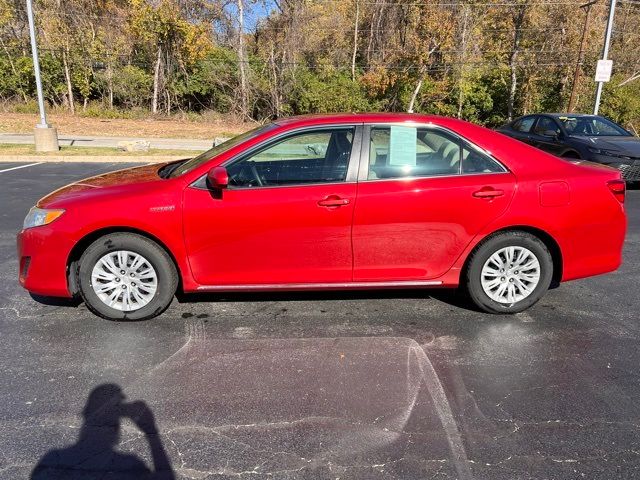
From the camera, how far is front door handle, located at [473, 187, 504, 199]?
3.96m

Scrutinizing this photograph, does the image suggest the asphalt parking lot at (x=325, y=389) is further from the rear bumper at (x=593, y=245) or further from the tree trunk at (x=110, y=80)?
the tree trunk at (x=110, y=80)

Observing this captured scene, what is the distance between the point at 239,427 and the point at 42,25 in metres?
33.5

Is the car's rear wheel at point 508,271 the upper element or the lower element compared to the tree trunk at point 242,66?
lower

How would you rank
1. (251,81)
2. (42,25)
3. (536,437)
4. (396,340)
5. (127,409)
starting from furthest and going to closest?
(251,81) < (42,25) < (396,340) < (127,409) < (536,437)

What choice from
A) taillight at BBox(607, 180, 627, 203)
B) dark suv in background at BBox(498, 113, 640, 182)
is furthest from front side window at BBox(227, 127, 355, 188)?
dark suv in background at BBox(498, 113, 640, 182)

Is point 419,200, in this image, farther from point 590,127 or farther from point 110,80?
point 110,80

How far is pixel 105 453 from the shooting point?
2.56 meters

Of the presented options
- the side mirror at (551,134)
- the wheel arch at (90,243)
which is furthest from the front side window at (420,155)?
the side mirror at (551,134)

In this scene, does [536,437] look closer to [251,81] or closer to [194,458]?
[194,458]

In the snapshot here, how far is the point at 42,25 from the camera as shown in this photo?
29.2m

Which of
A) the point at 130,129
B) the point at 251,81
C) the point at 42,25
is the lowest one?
the point at 130,129

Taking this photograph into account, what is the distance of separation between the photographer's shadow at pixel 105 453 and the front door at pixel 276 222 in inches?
51.1

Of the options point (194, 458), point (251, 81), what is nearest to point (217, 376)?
point (194, 458)

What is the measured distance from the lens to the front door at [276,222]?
385 cm
